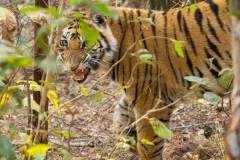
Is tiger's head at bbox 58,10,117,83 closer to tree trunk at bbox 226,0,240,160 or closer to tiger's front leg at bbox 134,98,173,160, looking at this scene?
tiger's front leg at bbox 134,98,173,160

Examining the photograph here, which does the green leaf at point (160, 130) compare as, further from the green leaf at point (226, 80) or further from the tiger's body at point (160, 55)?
the tiger's body at point (160, 55)

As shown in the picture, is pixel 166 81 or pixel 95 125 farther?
pixel 95 125

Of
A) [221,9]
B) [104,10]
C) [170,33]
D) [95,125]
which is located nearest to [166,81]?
[170,33]

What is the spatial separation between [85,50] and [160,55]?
25.9 inches

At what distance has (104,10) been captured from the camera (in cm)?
134

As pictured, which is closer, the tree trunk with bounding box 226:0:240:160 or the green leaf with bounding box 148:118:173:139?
the tree trunk with bounding box 226:0:240:160

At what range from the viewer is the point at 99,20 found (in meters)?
3.95

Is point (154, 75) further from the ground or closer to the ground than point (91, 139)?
further from the ground

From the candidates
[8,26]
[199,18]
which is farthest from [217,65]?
[8,26]

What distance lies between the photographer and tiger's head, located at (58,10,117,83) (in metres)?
3.85

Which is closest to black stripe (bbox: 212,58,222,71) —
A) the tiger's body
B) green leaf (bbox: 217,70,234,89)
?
the tiger's body

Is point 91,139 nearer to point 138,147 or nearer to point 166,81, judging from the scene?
point 138,147

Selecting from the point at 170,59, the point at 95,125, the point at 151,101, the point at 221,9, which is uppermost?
the point at 221,9

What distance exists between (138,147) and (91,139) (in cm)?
70
